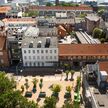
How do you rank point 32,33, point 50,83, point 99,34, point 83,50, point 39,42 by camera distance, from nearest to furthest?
1. point 50,83
2. point 39,42
3. point 83,50
4. point 32,33
5. point 99,34

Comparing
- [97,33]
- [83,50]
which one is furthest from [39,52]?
[97,33]

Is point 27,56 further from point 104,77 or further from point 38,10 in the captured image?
point 38,10

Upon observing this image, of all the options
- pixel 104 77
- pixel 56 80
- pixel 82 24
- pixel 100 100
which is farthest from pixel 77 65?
pixel 82 24

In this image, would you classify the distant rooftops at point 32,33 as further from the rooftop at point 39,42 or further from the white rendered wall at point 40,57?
the white rendered wall at point 40,57

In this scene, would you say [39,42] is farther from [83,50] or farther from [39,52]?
[83,50]

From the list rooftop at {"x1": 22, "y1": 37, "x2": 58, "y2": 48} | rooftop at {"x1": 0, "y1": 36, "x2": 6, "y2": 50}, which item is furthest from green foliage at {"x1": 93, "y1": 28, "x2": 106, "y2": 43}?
rooftop at {"x1": 0, "y1": 36, "x2": 6, "y2": 50}

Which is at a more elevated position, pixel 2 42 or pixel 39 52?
pixel 2 42

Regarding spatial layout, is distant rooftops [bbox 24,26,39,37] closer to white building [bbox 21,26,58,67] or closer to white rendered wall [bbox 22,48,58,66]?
white building [bbox 21,26,58,67]
